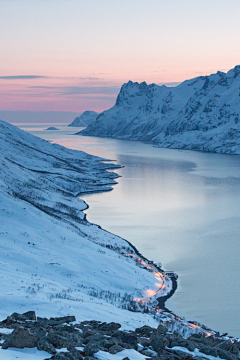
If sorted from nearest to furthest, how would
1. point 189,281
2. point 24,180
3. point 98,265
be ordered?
point 98,265
point 189,281
point 24,180

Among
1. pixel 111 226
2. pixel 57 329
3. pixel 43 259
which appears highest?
pixel 57 329

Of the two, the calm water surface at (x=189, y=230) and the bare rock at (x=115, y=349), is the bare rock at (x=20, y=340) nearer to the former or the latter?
the bare rock at (x=115, y=349)

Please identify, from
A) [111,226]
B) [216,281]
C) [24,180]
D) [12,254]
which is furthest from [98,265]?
[24,180]

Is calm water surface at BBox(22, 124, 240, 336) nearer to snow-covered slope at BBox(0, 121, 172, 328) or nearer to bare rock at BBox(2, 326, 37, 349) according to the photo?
snow-covered slope at BBox(0, 121, 172, 328)

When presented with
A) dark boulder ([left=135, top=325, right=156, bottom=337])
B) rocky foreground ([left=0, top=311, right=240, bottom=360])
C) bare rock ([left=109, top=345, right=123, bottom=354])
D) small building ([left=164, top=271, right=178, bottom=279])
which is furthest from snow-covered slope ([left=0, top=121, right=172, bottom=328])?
bare rock ([left=109, top=345, right=123, bottom=354])

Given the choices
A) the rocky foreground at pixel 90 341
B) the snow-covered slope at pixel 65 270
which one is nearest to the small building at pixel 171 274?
the snow-covered slope at pixel 65 270

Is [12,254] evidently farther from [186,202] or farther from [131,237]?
[186,202]
